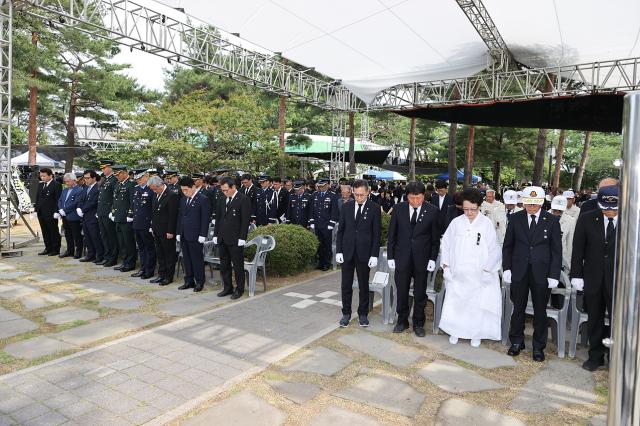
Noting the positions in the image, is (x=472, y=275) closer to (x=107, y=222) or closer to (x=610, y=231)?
(x=610, y=231)

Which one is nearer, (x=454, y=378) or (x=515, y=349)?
(x=454, y=378)

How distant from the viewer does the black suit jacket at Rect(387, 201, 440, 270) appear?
5270mm

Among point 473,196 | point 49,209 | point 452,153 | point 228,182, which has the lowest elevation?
point 49,209

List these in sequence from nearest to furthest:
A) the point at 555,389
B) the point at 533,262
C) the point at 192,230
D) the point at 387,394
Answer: the point at 387,394 < the point at 555,389 < the point at 533,262 < the point at 192,230

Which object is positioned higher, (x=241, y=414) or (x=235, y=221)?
(x=235, y=221)

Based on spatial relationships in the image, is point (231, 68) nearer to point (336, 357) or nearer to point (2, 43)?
point (2, 43)

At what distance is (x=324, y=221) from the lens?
29.6 ft

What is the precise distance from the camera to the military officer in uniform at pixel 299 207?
9883 mm

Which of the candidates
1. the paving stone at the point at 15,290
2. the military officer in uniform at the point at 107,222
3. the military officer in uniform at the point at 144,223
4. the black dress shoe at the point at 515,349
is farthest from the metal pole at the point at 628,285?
the military officer in uniform at the point at 107,222

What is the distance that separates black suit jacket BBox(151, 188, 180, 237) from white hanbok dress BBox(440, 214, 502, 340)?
4.35m

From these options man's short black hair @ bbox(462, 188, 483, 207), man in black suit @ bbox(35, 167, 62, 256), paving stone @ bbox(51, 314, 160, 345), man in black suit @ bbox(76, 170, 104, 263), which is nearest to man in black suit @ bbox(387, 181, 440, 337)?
man's short black hair @ bbox(462, 188, 483, 207)

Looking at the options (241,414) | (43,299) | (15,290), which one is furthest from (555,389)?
(15,290)

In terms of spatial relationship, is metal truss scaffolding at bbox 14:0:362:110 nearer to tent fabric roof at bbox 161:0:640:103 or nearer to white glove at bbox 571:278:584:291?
tent fabric roof at bbox 161:0:640:103

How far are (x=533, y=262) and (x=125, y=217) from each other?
679cm
